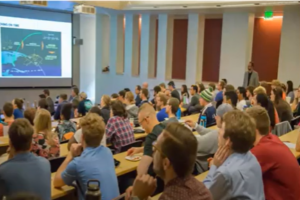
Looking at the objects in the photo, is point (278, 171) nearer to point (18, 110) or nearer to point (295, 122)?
point (295, 122)

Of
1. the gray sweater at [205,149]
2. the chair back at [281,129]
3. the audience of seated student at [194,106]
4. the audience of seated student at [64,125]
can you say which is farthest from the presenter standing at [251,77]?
the gray sweater at [205,149]

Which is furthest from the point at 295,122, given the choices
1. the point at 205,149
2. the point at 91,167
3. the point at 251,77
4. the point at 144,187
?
the point at 144,187

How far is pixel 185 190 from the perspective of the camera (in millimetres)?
1551

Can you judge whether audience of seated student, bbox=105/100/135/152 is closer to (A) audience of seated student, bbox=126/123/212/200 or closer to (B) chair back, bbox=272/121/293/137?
(B) chair back, bbox=272/121/293/137

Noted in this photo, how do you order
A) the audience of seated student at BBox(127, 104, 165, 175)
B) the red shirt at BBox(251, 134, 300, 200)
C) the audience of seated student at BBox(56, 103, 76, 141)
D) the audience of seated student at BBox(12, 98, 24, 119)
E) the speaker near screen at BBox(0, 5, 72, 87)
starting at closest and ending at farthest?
the red shirt at BBox(251, 134, 300, 200), the audience of seated student at BBox(127, 104, 165, 175), the audience of seated student at BBox(56, 103, 76, 141), the audience of seated student at BBox(12, 98, 24, 119), the speaker near screen at BBox(0, 5, 72, 87)

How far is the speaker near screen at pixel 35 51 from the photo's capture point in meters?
10.7

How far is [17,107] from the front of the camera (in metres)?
6.23

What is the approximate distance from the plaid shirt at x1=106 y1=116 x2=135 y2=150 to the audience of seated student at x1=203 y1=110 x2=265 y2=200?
2147 mm

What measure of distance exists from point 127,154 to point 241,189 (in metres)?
1.84

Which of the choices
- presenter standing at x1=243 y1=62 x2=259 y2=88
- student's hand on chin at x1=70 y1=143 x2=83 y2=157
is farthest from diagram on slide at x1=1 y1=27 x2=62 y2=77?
student's hand on chin at x1=70 y1=143 x2=83 y2=157

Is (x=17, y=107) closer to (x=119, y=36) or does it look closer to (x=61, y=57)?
(x=61, y=57)

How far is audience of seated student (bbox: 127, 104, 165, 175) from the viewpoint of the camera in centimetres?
268

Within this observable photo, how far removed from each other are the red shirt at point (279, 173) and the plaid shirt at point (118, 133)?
2.09 metres

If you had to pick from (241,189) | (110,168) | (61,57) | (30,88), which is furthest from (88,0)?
(241,189)
